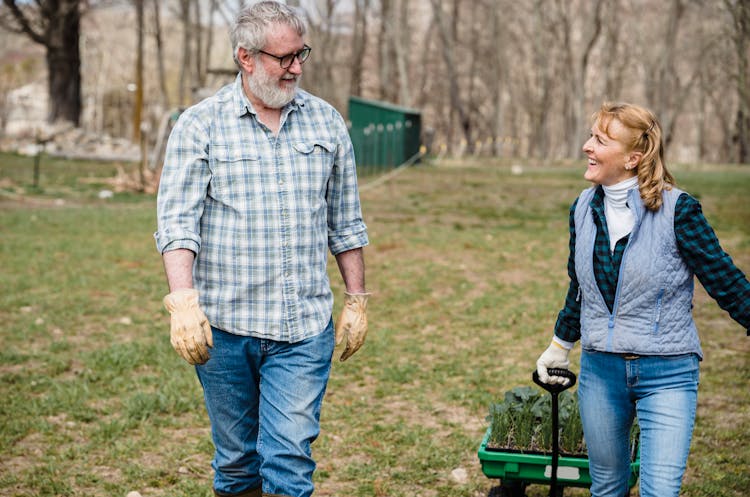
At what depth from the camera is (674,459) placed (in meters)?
3.16

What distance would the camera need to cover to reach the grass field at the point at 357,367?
4.89m

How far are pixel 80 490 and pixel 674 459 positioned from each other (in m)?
2.80

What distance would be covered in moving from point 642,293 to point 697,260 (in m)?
0.21

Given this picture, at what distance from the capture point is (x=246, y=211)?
3252mm

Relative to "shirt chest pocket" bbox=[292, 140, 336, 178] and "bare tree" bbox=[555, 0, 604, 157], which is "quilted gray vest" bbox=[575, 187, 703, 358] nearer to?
"shirt chest pocket" bbox=[292, 140, 336, 178]

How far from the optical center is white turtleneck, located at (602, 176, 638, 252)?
3.28m

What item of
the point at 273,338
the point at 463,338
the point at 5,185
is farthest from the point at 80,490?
the point at 5,185

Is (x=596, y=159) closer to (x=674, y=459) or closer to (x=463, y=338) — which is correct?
(x=674, y=459)

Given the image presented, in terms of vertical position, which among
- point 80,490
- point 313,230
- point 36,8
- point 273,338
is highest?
point 36,8

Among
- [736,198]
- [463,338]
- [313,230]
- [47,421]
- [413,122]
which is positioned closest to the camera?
[313,230]

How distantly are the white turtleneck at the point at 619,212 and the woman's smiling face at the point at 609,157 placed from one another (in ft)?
0.09

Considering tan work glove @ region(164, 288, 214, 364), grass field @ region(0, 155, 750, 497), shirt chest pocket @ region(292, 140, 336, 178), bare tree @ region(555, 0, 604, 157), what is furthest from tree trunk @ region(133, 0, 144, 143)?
tan work glove @ region(164, 288, 214, 364)

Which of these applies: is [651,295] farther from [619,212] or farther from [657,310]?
[619,212]

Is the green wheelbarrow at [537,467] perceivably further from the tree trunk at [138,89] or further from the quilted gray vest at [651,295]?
the tree trunk at [138,89]
